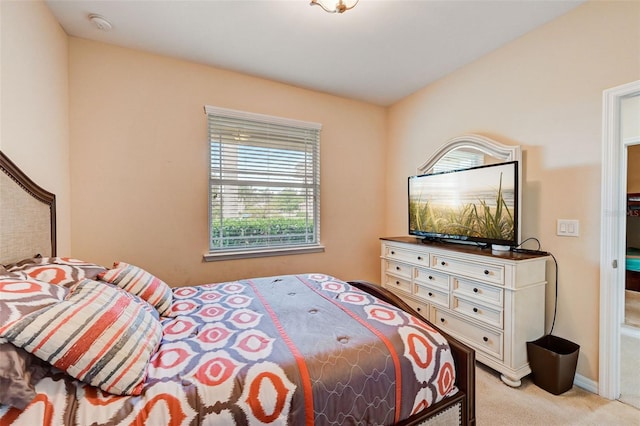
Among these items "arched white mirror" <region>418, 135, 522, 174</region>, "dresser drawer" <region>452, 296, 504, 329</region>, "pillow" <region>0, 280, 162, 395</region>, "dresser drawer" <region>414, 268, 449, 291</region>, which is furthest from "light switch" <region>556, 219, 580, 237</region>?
"pillow" <region>0, 280, 162, 395</region>

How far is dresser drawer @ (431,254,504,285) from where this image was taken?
1.99 m

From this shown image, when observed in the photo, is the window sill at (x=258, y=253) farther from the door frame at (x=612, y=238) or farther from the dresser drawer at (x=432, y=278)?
the door frame at (x=612, y=238)

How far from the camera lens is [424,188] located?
2904 millimetres

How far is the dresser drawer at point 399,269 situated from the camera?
2.80 m

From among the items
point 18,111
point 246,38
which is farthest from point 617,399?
point 18,111

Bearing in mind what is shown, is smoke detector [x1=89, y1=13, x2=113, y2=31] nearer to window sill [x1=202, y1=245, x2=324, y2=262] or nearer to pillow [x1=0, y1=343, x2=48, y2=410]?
window sill [x1=202, y1=245, x2=324, y2=262]

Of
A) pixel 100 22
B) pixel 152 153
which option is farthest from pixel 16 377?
pixel 100 22

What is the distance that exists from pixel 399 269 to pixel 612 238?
1644mm

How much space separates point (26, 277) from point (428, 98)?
359 centimetres

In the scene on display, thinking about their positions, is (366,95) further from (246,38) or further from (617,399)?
(617,399)

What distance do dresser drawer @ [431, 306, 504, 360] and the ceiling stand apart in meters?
2.39

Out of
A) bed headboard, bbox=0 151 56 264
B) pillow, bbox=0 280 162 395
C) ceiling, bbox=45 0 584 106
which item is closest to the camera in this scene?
pillow, bbox=0 280 162 395

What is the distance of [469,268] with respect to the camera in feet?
7.23

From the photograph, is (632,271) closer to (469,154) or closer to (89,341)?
(469,154)
